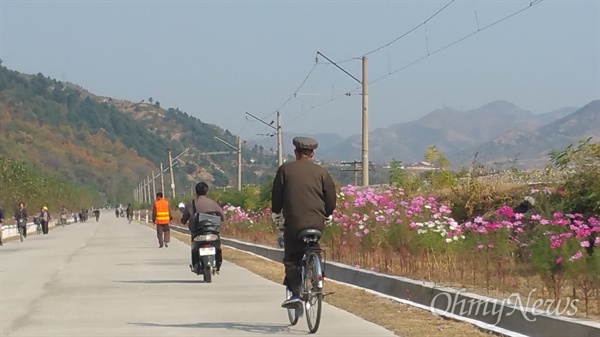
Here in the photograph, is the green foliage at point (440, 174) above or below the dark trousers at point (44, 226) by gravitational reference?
above

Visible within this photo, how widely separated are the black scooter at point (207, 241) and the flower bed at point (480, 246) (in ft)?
8.87

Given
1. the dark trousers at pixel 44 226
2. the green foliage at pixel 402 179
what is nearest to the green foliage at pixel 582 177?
the green foliage at pixel 402 179

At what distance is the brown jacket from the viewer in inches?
535

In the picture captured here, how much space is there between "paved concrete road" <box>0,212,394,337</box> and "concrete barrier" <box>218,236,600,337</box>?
1164 millimetres

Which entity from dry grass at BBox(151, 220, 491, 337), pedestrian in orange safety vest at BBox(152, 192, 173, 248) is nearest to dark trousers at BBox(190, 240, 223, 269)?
dry grass at BBox(151, 220, 491, 337)

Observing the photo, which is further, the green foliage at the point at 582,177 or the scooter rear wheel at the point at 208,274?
the scooter rear wheel at the point at 208,274

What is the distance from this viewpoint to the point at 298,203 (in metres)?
13.6

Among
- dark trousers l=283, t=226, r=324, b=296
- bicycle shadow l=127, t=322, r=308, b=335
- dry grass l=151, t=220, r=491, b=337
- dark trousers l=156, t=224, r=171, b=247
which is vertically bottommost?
bicycle shadow l=127, t=322, r=308, b=335

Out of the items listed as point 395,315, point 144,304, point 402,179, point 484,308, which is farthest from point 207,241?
point 402,179

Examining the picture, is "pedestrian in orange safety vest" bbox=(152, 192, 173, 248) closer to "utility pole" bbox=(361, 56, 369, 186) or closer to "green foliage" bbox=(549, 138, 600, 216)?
"utility pole" bbox=(361, 56, 369, 186)

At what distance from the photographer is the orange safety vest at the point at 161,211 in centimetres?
3534

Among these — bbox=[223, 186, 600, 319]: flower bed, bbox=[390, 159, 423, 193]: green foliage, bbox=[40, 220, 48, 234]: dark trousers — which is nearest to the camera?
bbox=[223, 186, 600, 319]: flower bed

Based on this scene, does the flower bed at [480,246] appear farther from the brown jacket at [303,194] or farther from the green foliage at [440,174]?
the green foliage at [440,174]

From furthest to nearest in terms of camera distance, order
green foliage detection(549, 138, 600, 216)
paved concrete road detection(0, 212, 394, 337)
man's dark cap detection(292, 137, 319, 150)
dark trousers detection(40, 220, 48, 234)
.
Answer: dark trousers detection(40, 220, 48, 234) < green foliage detection(549, 138, 600, 216) < paved concrete road detection(0, 212, 394, 337) < man's dark cap detection(292, 137, 319, 150)
